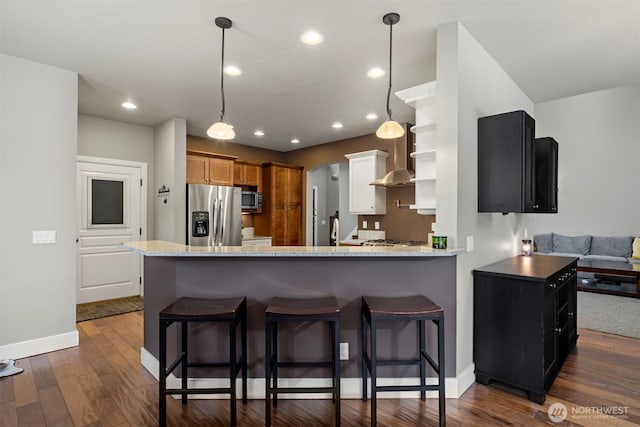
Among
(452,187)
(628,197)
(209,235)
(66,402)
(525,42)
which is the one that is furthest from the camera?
(628,197)

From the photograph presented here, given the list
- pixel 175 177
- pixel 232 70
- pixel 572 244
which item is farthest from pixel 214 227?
pixel 572 244

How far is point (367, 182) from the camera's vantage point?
18.1 ft

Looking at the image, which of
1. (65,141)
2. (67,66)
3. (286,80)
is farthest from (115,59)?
(286,80)

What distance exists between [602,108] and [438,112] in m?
6.49

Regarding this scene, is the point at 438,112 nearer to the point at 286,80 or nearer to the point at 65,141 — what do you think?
the point at 286,80

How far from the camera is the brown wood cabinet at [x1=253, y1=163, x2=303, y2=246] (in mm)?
6539

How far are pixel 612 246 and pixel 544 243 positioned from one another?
1.09 m

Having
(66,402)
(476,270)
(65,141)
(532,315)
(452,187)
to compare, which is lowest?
(66,402)

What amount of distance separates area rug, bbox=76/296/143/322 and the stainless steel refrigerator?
45.3 inches

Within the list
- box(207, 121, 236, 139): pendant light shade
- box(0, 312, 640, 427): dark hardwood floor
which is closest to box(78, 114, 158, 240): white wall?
box(0, 312, 640, 427): dark hardwood floor

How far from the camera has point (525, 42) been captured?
2.72 m

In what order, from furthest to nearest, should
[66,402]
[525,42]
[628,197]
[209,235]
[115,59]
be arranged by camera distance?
[628,197] → [209,235] → [115,59] → [525,42] → [66,402]

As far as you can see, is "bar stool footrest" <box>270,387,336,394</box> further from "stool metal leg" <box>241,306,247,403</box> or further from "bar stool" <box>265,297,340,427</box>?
"stool metal leg" <box>241,306,247,403</box>

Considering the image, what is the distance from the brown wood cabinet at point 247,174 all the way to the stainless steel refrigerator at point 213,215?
3.10 feet
